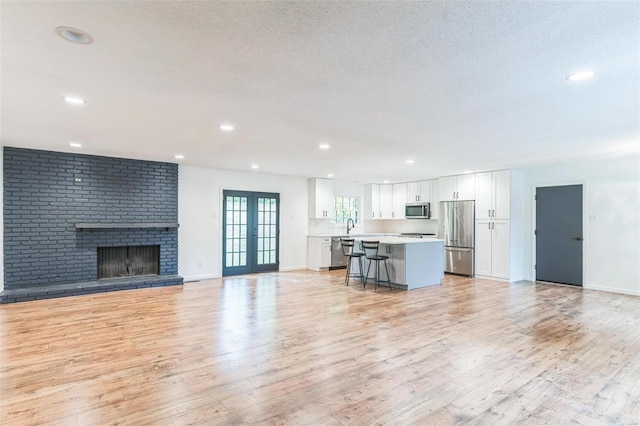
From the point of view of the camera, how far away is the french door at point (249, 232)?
7.79 metres

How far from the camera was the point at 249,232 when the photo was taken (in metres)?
8.08

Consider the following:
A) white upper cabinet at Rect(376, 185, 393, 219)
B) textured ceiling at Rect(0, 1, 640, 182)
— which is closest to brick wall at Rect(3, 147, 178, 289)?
textured ceiling at Rect(0, 1, 640, 182)

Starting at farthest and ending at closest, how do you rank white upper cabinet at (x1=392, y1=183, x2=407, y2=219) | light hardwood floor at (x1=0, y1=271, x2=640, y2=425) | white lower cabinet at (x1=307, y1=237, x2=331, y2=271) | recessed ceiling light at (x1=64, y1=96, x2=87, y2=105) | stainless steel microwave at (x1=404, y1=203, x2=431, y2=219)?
white upper cabinet at (x1=392, y1=183, x2=407, y2=219) < stainless steel microwave at (x1=404, y1=203, x2=431, y2=219) < white lower cabinet at (x1=307, y1=237, x2=331, y2=271) < recessed ceiling light at (x1=64, y1=96, x2=87, y2=105) < light hardwood floor at (x1=0, y1=271, x2=640, y2=425)

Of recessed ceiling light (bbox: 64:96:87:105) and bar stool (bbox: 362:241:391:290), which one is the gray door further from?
recessed ceiling light (bbox: 64:96:87:105)

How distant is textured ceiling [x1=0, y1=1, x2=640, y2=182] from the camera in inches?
71.3

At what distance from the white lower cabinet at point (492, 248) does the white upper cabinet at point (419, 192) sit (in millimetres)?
1647

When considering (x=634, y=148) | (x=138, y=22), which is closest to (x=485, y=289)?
(x=634, y=148)

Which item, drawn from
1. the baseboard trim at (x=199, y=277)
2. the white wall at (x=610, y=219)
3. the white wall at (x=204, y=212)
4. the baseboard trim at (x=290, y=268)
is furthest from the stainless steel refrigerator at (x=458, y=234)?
the baseboard trim at (x=199, y=277)

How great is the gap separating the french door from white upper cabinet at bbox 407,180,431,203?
12.0 ft

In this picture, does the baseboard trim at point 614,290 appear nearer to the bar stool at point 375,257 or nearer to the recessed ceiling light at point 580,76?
the bar stool at point 375,257

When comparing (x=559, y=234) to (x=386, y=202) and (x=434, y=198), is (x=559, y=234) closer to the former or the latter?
(x=434, y=198)

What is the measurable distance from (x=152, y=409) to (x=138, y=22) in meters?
2.45

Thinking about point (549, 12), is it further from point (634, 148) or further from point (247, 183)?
point (247, 183)

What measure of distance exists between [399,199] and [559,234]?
3.93 meters
